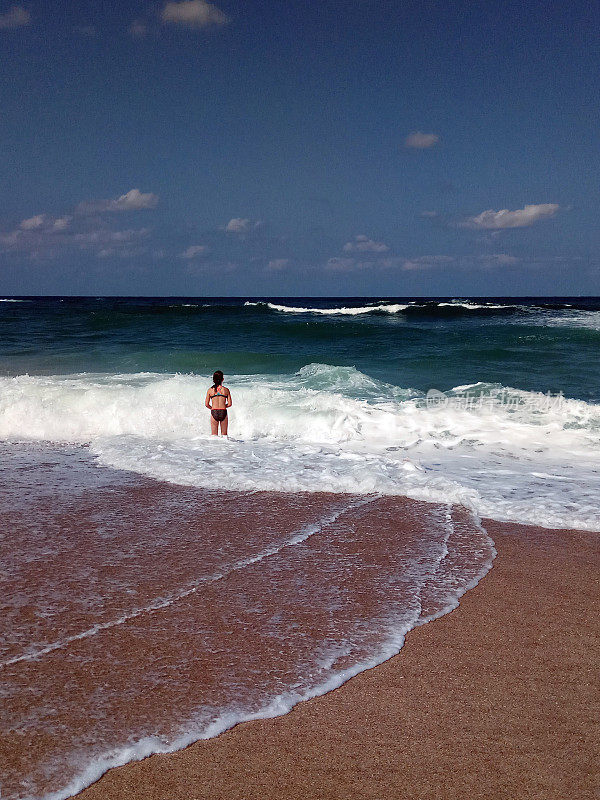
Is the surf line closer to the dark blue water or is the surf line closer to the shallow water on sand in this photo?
the shallow water on sand

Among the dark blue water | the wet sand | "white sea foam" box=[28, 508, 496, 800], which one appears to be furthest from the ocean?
the dark blue water

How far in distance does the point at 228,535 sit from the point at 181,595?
114cm

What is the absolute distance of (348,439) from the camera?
8969 millimetres

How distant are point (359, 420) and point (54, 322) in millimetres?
26834

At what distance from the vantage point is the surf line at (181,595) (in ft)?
10.9

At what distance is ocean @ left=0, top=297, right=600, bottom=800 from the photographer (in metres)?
2.96

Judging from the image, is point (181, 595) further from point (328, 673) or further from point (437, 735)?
point (437, 735)

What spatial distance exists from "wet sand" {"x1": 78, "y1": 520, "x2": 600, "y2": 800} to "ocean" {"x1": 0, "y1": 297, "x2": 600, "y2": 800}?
13 centimetres

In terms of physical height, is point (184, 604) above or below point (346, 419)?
below

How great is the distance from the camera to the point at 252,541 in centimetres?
501

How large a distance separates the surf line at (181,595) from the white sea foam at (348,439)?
1071 millimetres

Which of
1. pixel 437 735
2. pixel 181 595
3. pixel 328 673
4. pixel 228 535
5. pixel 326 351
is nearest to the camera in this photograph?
pixel 437 735

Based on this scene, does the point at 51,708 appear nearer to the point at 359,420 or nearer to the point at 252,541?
the point at 252,541

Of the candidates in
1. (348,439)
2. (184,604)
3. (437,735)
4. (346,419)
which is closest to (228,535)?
(184,604)
